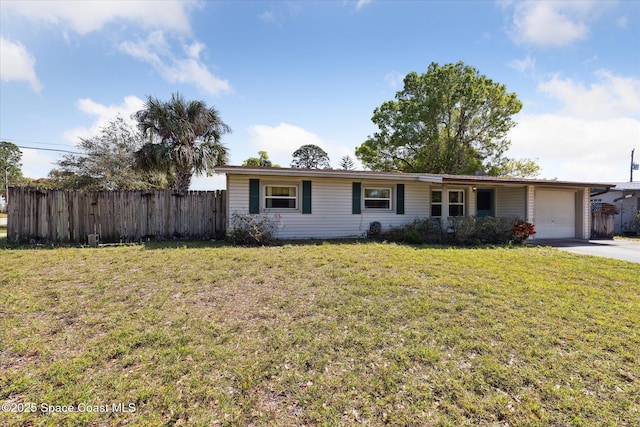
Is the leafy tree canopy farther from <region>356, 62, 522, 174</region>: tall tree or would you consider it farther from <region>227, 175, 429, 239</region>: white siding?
<region>227, 175, 429, 239</region>: white siding

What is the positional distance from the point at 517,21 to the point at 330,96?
6766mm

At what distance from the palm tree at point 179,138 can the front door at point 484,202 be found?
43.5 ft

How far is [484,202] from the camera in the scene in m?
13.7

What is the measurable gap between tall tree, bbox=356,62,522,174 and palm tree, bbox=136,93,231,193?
15.9 metres

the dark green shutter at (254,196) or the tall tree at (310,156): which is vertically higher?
the tall tree at (310,156)

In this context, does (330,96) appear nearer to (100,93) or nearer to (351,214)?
(351,214)

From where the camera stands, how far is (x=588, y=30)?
9195mm

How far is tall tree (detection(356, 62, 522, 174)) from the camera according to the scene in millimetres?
22547

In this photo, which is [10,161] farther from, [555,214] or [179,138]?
[555,214]

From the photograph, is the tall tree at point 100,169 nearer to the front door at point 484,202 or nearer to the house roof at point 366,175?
the house roof at point 366,175

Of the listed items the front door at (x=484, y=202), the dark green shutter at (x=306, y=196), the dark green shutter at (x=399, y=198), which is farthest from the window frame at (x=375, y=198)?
the front door at (x=484, y=202)

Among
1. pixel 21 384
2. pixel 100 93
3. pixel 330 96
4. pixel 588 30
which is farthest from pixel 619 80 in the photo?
pixel 100 93

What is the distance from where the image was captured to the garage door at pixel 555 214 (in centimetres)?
1295

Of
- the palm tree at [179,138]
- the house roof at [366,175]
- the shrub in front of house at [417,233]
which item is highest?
the palm tree at [179,138]
